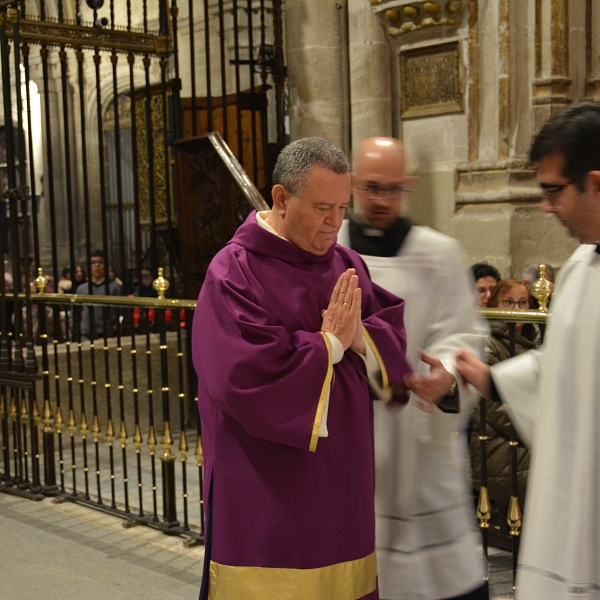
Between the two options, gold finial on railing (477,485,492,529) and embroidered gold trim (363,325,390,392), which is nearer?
embroidered gold trim (363,325,390,392)

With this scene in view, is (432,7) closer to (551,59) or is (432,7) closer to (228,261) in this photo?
(551,59)

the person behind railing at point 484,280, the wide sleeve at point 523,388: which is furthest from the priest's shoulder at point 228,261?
the person behind railing at point 484,280

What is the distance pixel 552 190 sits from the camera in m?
2.05

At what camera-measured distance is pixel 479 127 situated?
730 centimetres

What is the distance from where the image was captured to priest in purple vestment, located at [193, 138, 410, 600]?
7.99ft

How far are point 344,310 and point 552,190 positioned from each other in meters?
0.68

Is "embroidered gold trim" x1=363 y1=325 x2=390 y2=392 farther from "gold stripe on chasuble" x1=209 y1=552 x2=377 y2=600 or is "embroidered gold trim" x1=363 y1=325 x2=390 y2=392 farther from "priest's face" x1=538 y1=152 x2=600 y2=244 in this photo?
"priest's face" x1=538 y1=152 x2=600 y2=244

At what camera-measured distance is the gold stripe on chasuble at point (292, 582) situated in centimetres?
255

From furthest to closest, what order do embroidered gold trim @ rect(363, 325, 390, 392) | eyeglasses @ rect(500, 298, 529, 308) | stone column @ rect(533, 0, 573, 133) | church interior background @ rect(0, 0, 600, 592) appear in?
stone column @ rect(533, 0, 573, 133) → church interior background @ rect(0, 0, 600, 592) → eyeglasses @ rect(500, 298, 529, 308) → embroidered gold trim @ rect(363, 325, 390, 392)

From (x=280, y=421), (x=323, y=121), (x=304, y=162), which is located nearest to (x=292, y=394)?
(x=280, y=421)

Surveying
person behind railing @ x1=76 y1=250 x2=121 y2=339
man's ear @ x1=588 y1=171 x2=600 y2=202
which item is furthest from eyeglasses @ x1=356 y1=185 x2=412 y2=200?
person behind railing @ x1=76 y1=250 x2=121 y2=339

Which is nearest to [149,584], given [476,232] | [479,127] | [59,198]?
[476,232]

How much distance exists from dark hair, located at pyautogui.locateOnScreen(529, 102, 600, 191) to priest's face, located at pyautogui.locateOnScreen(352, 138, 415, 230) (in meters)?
0.76

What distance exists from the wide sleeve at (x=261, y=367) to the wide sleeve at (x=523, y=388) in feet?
1.48
